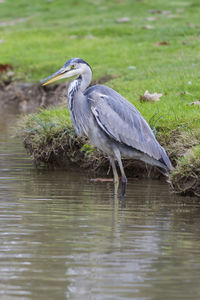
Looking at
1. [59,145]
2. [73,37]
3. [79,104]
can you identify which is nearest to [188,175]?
[79,104]

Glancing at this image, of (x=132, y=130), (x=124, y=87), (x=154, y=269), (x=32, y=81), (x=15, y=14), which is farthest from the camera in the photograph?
(x=15, y=14)

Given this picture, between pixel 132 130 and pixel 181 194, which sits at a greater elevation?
pixel 132 130

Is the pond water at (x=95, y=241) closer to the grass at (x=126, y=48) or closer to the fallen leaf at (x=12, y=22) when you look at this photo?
the grass at (x=126, y=48)

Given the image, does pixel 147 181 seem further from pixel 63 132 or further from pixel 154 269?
pixel 154 269

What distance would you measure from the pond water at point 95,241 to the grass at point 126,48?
1148mm

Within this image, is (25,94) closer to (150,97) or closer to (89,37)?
(89,37)

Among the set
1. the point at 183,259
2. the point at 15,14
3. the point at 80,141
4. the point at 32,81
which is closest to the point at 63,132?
the point at 80,141

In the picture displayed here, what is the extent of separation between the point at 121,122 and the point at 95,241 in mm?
2624

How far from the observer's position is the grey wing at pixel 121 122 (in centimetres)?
755

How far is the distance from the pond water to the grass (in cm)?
115

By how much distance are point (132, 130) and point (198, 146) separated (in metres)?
0.97

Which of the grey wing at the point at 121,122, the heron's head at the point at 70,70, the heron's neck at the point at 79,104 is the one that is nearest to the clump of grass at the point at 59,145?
the heron's neck at the point at 79,104

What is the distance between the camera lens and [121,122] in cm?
763

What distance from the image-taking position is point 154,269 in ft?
14.9
